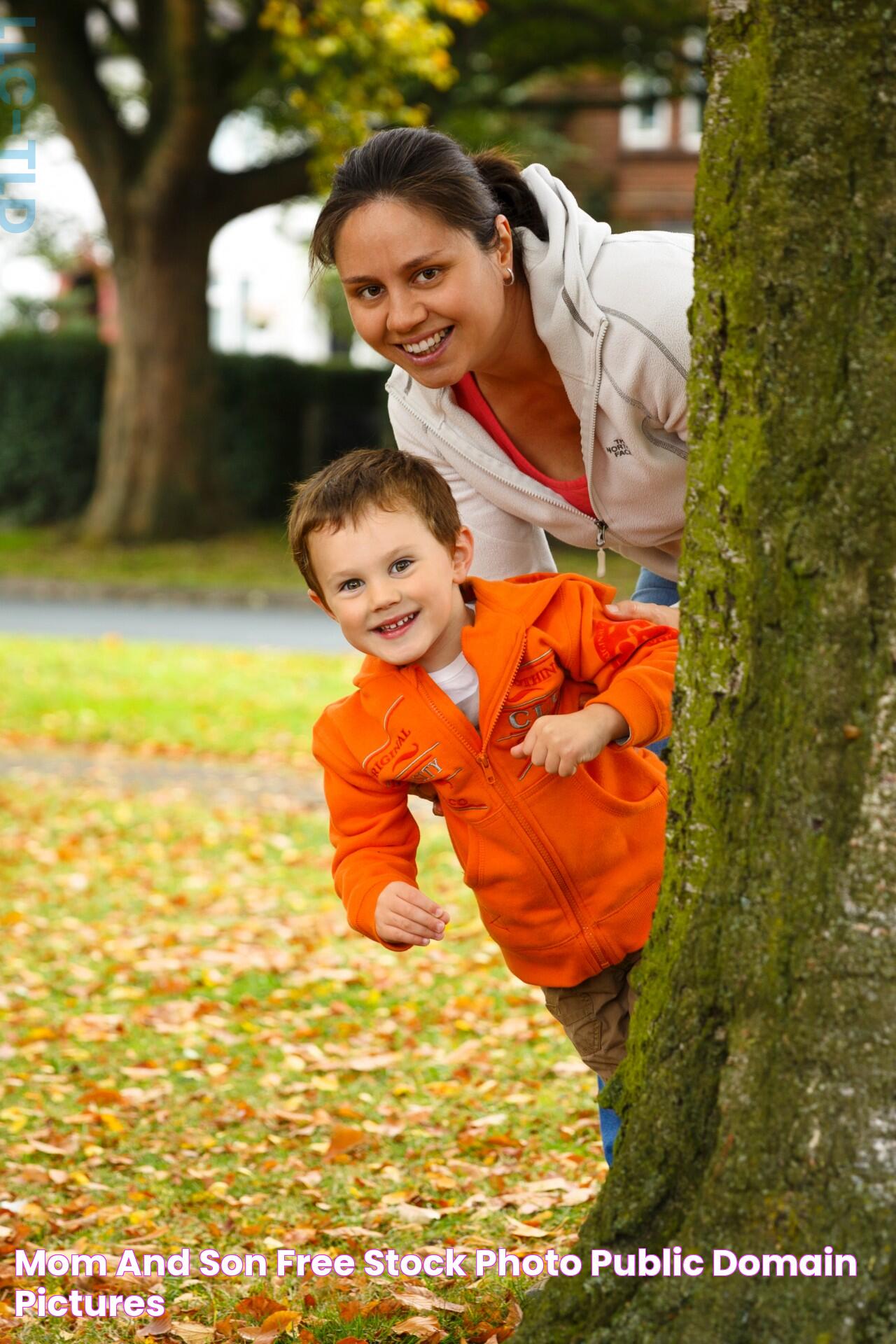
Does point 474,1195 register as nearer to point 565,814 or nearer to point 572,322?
point 565,814

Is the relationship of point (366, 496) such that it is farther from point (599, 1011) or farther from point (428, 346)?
point (599, 1011)

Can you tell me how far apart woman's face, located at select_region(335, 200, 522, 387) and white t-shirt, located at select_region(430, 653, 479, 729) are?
590mm

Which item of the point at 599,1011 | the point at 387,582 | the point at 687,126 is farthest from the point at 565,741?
the point at 687,126

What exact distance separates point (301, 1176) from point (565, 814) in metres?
1.54

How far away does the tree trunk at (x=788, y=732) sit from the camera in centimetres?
221

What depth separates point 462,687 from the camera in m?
2.96

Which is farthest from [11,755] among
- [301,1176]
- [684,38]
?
[684,38]

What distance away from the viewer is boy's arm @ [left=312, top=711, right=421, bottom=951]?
9.65 ft

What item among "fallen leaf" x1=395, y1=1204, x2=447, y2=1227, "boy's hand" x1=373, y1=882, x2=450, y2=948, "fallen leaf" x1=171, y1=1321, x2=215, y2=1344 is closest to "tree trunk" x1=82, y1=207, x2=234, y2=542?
"fallen leaf" x1=395, y1=1204, x2=447, y2=1227

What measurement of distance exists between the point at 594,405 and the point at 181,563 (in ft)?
51.2

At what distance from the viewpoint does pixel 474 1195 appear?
378 cm

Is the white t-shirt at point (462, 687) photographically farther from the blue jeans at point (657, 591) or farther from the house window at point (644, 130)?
the house window at point (644, 130)

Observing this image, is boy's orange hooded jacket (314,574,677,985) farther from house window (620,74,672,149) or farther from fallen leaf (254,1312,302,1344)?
house window (620,74,672,149)

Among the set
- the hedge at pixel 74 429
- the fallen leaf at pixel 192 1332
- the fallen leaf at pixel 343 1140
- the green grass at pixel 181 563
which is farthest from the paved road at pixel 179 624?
the fallen leaf at pixel 192 1332
